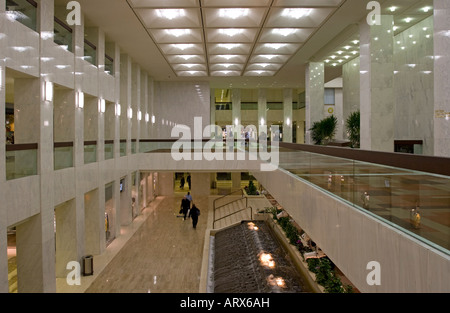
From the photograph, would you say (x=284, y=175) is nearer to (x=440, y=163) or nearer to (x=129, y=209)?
(x=440, y=163)

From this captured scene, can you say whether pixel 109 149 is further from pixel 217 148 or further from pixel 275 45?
pixel 275 45

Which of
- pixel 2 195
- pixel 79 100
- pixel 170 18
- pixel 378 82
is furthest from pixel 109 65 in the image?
pixel 378 82

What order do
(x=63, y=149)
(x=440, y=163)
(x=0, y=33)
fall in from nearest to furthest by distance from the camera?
(x=440, y=163) < (x=0, y=33) < (x=63, y=149)

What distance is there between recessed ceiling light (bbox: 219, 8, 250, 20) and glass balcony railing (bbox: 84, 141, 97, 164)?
18.8ft

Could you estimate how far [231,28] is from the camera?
12.1 m

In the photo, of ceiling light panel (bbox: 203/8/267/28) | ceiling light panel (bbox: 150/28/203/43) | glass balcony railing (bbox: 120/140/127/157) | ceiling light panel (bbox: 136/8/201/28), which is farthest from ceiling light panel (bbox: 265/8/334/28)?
glass balcony railing (bbox: 120/140/127/157)

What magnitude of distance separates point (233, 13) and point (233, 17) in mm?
215

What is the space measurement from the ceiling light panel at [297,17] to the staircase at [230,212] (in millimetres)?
8576

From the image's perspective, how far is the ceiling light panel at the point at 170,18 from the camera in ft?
36.4

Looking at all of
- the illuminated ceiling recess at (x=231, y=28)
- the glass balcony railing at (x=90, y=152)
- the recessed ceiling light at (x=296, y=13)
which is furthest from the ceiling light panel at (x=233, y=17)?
the glass balcony railing at (x=90, y=152)

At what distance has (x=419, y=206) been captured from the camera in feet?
10.7
